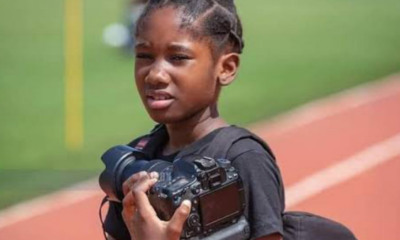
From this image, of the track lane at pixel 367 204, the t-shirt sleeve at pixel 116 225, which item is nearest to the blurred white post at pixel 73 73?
the track lane at pixel 367 204

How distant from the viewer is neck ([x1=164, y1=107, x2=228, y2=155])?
2.00m

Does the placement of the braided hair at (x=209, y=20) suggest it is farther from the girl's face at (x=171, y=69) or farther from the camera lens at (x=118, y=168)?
the camera lens at (x=118, y=168)

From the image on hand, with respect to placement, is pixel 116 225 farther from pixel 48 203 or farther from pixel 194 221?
pixel 48 203

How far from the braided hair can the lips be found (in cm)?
14

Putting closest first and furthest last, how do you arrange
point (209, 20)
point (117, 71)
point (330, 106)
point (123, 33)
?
point (209, 20)
point (330, 106)
point (117, 71)
point (123, 33)

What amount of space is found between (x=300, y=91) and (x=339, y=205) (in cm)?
390

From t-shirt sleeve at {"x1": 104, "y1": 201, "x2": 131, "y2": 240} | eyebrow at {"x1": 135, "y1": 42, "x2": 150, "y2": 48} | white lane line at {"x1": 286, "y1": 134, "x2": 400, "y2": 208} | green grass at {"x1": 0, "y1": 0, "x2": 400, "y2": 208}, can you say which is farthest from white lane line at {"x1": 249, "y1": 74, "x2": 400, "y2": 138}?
eyebrow at {"x1": 135, "y1": 42, "x2": 150, "y2": 48}

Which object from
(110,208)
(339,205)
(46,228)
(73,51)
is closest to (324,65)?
(73,51)

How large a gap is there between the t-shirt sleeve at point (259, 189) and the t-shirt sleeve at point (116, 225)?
1.21ft

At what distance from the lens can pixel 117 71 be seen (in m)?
10.2

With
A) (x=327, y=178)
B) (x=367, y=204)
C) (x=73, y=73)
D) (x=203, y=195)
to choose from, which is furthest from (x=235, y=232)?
(x=73, y=73)

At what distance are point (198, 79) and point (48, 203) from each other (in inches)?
177

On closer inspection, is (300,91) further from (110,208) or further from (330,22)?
(110,208)

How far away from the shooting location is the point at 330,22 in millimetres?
12242
